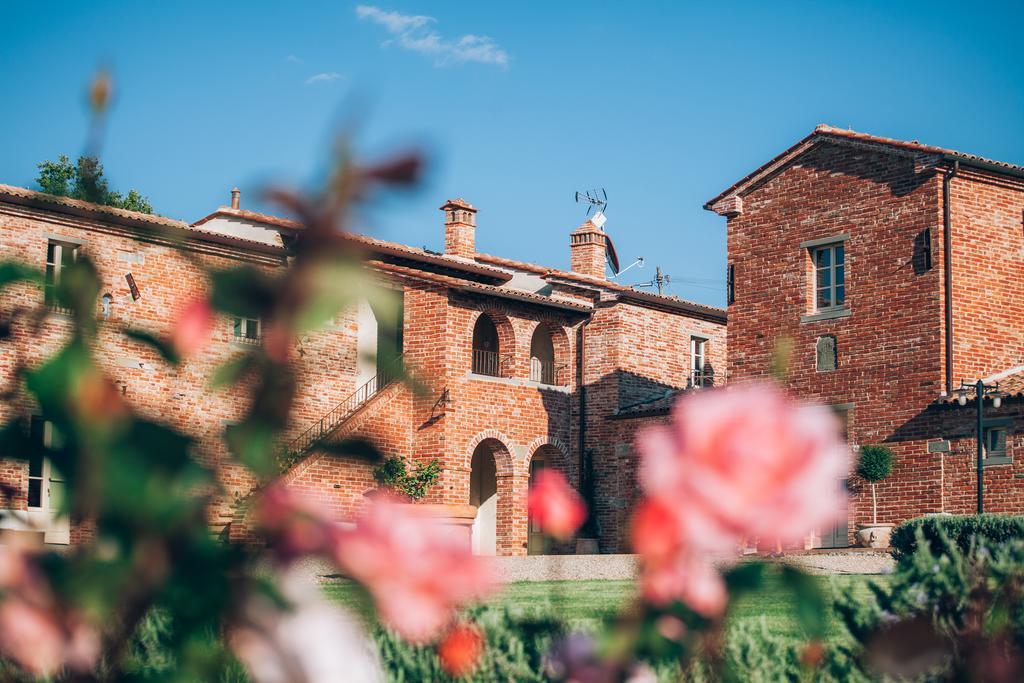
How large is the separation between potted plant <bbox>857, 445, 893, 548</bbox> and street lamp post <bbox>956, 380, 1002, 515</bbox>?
5.08 feet

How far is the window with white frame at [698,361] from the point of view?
29906 millimetres

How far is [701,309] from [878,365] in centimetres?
853

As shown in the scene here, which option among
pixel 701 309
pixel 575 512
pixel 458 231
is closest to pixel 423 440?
pixel 458 231

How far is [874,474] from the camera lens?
20.7 meters

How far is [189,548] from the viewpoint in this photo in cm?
108

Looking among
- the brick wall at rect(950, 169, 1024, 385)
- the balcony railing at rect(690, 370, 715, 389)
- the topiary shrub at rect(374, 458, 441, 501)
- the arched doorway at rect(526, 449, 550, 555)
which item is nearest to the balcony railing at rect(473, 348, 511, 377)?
the arched doorway at rect(526, 449, 550, 555)

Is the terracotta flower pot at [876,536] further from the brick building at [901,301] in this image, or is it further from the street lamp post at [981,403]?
the street lamp post at [981,403]

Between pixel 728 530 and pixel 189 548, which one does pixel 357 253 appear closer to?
pixel 189 548

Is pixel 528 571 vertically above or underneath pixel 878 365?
underneath

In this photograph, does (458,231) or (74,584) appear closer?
(74,584)

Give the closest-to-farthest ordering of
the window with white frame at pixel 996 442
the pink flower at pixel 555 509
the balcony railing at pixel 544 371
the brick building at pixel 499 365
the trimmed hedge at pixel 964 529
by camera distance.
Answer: the pink flower at pixel 555 509
the trimmed hedge at pixel 964 529
the window with white frame at pixel 996 442
the brick building at pixel 499 365
the balcony railing at pixel 544 371

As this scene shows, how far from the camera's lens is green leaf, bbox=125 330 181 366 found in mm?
1198

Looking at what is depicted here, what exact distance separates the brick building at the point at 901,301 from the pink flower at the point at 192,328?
20.2 m

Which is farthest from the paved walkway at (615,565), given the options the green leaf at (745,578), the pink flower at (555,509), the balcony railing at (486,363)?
the green leaf at (745,578)
